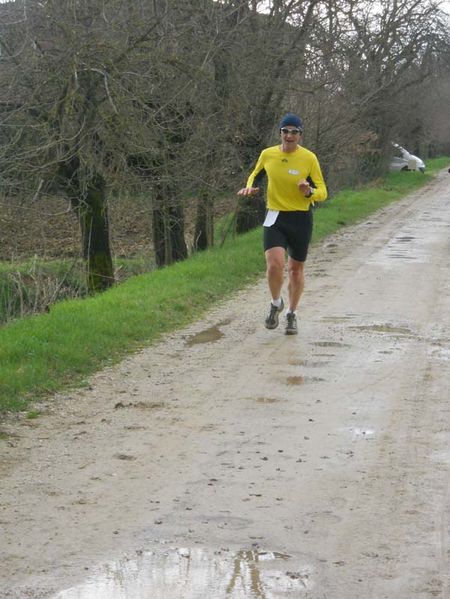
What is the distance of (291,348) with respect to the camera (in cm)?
895

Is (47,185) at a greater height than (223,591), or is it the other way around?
(47,185)

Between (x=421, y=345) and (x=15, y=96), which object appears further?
(x=15, y=96)

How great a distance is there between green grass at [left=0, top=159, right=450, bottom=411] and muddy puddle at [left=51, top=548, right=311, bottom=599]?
277cm

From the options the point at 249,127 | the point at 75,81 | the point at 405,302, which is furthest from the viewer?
the point at 249,127

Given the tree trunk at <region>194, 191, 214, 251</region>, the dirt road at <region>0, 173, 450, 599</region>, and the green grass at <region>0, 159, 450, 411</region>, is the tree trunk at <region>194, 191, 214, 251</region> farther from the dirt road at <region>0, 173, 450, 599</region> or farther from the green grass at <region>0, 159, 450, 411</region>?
the dirt road at <region>0, 173, 450, 599</region>

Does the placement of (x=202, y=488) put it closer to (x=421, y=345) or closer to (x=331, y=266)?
(x=421, y=345)

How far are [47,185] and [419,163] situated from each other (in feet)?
116

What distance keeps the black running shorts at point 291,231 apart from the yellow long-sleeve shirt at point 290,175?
8 cm

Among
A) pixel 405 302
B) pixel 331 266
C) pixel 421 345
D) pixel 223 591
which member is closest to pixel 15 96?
pixel 331 266

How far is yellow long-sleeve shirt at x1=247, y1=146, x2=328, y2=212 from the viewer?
9258 millimetres

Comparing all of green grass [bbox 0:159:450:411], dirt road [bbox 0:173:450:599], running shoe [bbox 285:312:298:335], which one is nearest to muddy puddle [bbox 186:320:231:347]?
dirt road [bbox 0:173:450:599]

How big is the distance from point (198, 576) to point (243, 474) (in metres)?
1.34

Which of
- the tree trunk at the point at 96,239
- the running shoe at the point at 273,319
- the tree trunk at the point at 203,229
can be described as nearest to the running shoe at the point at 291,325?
the running shoe at the point at 273,319

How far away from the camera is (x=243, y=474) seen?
5527 mm
